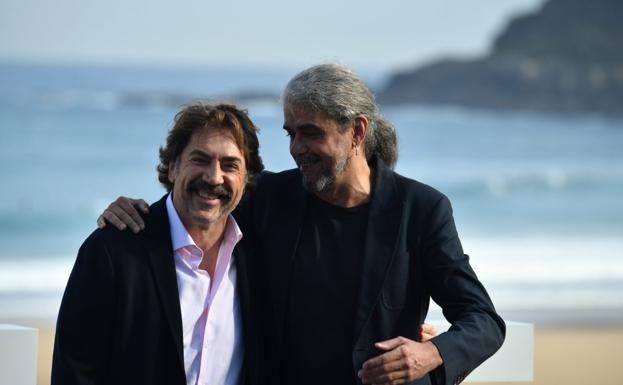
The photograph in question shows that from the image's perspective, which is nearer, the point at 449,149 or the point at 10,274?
the point at 10,274

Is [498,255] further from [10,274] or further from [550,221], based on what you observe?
[10,274]

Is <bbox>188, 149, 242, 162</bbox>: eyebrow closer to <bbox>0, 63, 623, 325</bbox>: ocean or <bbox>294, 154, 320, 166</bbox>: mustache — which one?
<bbox>294, 154, 320, 166</bbox>: mustache

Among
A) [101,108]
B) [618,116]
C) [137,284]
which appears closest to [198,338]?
[137,284]

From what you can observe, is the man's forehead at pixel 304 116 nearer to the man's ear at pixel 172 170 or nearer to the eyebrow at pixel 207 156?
the eyebrow at pixel 207 156

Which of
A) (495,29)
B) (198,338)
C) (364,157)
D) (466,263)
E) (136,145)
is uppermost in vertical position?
(495,29)

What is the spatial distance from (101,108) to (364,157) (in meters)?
21.7

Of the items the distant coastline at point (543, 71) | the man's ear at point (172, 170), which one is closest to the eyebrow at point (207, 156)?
the man's ear at point (172, 170)

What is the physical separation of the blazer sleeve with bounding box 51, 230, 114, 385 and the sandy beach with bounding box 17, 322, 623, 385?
4282mm

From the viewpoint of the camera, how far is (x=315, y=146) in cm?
321

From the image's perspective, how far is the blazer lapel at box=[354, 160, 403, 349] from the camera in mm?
3176

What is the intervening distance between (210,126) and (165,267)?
1.24 ft

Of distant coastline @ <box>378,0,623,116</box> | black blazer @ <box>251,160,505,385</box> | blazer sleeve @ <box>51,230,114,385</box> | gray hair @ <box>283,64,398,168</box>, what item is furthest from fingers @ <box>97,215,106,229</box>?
distant coastline @ <box>378,0,623,116</box>

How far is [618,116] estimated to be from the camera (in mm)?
30266

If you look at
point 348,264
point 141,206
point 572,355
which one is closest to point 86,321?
point 141,206
